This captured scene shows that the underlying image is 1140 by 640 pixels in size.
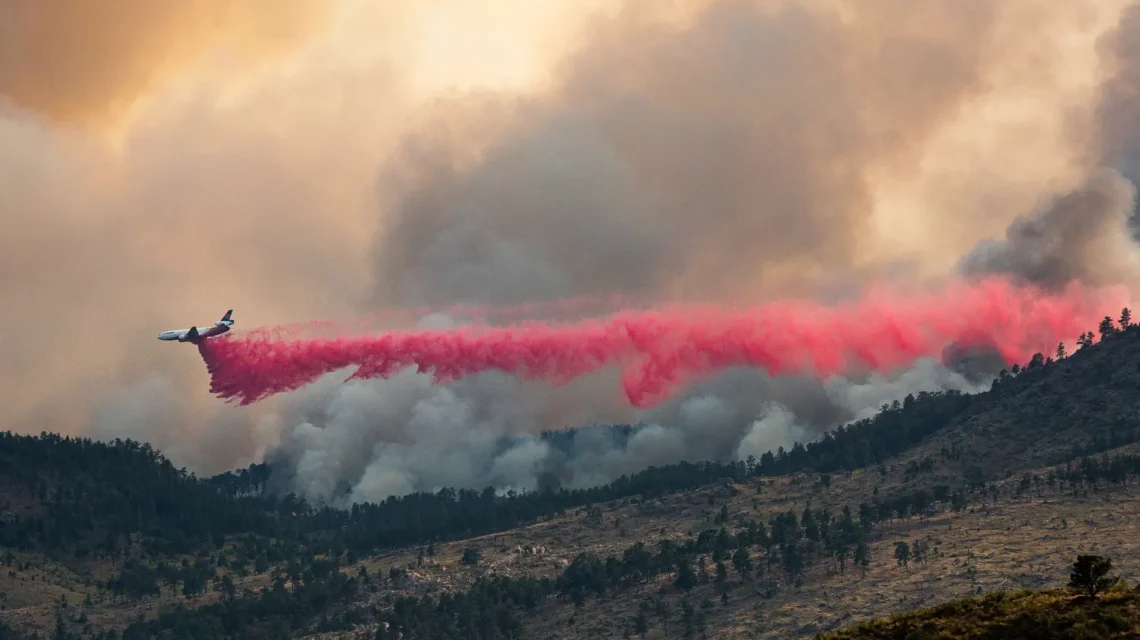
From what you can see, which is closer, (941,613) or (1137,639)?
(1137,639)

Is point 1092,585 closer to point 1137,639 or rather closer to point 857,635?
point 1137,639

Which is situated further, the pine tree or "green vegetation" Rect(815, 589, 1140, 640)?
the pine tree

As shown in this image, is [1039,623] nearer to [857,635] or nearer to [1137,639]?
[1137,639]

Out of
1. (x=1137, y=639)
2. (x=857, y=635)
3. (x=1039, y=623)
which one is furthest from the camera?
Result: (x=857, y=635)

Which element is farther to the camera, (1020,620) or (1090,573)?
(1090,573)

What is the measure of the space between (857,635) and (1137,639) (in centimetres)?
2359

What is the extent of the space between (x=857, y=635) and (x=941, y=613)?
7.66m

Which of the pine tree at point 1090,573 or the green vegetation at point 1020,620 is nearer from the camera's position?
the green vegetation at point 1020,620

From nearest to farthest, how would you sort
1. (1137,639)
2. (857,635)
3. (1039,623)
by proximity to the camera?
(1137,639) < (1039,623) < (857,635)

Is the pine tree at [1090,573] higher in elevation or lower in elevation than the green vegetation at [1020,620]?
higher

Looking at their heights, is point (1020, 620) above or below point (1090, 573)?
below

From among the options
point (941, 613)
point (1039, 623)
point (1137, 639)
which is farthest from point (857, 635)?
point (1137, 639)

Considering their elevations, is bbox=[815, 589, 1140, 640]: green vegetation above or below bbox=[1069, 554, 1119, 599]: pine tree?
below

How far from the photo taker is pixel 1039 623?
9394cm
